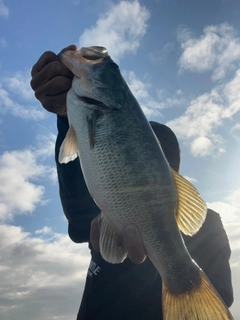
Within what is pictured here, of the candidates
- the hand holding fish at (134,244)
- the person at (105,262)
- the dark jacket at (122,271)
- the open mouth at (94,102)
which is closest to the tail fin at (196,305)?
the hand holding fish at (134,244)

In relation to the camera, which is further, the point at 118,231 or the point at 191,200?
the point at 191,200

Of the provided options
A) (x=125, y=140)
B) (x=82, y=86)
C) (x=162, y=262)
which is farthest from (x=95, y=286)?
(x=82, y=86)

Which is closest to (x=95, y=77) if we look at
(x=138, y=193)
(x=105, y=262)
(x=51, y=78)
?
(x=51, y=78)

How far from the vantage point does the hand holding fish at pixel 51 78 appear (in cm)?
380

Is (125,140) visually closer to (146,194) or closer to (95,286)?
(146,194)

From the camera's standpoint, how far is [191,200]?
3.59m

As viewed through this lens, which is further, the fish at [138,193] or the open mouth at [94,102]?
the open mouth at [94,102]

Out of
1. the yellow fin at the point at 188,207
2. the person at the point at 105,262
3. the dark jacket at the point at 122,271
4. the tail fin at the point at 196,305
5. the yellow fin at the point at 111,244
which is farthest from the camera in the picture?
the dark jacket at the point at 122,271

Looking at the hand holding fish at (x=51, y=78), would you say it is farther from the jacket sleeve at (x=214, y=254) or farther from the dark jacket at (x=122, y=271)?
the jacket sleeve at (x=214, y=254)

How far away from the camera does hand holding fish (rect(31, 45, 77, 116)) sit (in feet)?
12.5

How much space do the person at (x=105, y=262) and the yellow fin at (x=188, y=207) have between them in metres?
1.06

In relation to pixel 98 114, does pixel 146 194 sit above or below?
below

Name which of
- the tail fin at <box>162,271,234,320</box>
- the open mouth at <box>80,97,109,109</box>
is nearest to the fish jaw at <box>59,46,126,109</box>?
the open mouth at <box>80,97,109,109</box>

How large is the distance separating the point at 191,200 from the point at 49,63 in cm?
233
